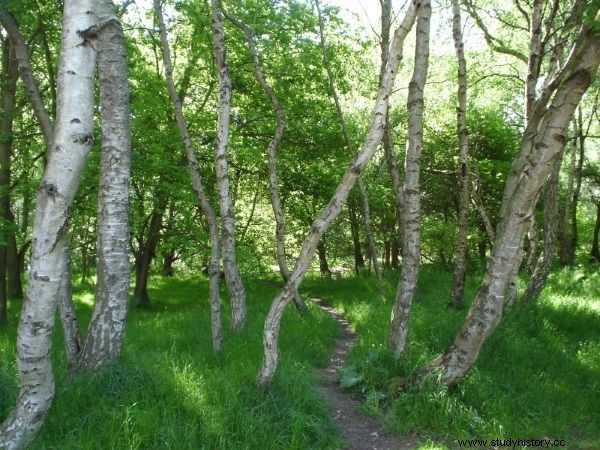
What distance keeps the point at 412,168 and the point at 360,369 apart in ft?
9.49

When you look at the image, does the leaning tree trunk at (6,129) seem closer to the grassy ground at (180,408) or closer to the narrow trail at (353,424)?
the grassy ground at (180,408)

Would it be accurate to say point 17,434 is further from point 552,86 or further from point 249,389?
point 552,86

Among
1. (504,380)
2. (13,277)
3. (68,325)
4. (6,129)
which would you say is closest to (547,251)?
(504,380)

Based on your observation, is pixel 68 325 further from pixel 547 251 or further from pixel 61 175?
pixel 547 251

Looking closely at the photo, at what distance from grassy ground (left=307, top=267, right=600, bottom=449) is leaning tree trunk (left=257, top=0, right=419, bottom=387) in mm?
1385

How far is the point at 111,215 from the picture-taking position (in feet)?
16.5

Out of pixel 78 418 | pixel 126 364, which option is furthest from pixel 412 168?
pixel 78 418

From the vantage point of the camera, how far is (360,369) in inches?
258

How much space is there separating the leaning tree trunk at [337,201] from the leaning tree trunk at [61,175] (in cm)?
248

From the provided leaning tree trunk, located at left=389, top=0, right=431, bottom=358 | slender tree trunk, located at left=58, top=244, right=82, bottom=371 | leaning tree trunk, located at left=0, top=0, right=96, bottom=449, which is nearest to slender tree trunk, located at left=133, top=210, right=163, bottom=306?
slender tree trunk, located at left=58, top=244, right=82, bottom=371

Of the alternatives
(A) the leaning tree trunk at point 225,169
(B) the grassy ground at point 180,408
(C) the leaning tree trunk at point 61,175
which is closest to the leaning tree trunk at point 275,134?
(A) the leaning tree trunk at point 225,169

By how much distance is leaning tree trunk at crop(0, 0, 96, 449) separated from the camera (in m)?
3.28

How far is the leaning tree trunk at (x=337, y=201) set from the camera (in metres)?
5.24

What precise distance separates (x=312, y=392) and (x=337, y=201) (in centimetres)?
223
